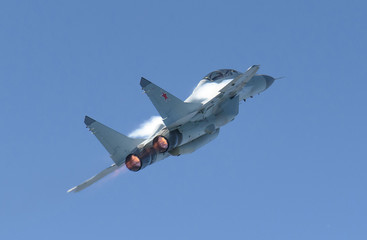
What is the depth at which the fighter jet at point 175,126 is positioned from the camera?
33375 millimetres

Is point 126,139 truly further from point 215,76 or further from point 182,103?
point 215,76

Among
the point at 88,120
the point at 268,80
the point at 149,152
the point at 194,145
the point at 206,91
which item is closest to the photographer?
the point at 88,120

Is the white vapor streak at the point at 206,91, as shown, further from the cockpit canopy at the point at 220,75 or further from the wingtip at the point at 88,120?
the wingtip at the point at 88,120

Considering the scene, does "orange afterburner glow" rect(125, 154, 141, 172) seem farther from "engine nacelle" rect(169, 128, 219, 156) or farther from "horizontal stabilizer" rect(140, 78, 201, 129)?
"engine nacelle" rect(169, 128, 219, 156)

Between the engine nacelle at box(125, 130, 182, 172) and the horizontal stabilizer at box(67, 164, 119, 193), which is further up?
the horizontal stabilizer at box(67, 164, 119, 193)

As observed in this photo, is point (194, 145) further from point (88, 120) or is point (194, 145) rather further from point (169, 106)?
point (88, 120)

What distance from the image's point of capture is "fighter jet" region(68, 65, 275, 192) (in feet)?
109

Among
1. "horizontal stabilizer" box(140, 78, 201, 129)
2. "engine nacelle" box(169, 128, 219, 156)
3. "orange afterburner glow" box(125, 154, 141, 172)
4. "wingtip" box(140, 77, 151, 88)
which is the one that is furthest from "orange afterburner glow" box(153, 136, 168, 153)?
"wingtip" box(140, 77, 151, 88)

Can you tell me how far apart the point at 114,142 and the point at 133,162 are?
1362 millimetres

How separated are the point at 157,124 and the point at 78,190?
Result: 545cm

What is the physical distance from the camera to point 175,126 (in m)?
34.2

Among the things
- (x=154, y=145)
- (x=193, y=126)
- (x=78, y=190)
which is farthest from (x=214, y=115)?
(x=78, y=190)

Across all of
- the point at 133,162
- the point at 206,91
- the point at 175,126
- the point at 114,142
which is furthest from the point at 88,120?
the point at 206,91

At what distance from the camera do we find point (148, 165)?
3416 centimetres
